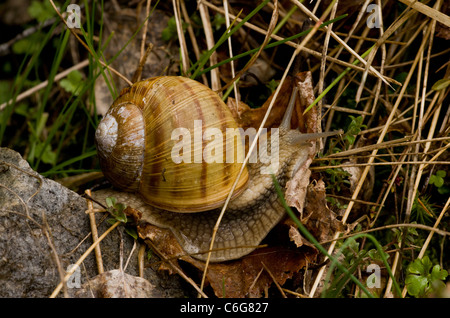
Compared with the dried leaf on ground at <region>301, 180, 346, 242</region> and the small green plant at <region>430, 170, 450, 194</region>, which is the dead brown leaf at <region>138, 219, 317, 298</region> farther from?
the small green plant at <region>430, 170, 450, 194</region>

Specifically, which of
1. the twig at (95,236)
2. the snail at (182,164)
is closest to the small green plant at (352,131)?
the snail at (182,164)

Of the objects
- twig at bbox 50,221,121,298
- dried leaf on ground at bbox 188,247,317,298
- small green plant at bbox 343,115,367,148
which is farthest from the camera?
small green plant at bbox 343,115,367,148

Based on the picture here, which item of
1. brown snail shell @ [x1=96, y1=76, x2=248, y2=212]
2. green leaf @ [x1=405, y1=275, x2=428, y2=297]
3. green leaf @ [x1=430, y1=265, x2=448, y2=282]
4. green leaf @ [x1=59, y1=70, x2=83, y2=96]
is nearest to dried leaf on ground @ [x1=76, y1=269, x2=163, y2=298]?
brown snail shell @ [x1=96, y1=76, x2=248, y2=212]

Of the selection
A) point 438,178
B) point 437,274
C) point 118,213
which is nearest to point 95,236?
point 118,213

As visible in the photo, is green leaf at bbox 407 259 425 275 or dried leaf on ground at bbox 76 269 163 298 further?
green leaf at bbox 407 259 425 275

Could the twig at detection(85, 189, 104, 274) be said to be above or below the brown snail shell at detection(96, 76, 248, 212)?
below

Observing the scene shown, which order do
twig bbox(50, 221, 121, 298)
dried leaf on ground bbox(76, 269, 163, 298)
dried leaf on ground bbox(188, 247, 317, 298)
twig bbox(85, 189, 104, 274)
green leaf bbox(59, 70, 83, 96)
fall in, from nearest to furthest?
twig bbox(50, 221, 121, 298) < dried leaf on ground bbox(76, 269, 163, 298) < twig bbox(85, 189, 104, 274) < dried leaf on ground bbox(188, 247, 317, 298) < green leaf bbox(59, 70, 83, 96)

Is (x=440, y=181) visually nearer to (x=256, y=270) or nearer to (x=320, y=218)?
(x=320, y=218)

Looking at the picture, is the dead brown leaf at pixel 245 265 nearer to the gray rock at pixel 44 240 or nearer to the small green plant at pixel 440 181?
the gray rock at pixel 44 240
